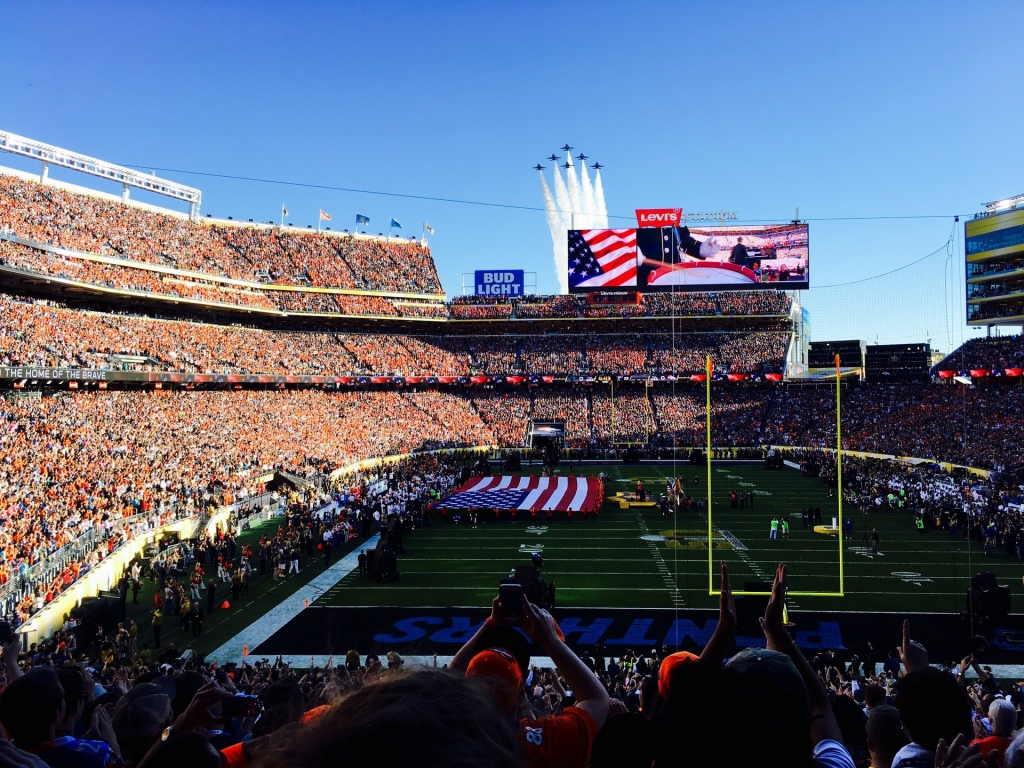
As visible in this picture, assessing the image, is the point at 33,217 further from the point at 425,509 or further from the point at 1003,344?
the point at 1003,344

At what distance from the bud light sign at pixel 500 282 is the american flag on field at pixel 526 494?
3127 cm

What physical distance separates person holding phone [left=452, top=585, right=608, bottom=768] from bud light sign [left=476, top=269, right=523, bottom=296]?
59.4 metres

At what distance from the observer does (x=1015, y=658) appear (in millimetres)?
12781

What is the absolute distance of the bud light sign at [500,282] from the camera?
61312 millimetres

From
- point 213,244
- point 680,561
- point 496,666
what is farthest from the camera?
point 213,244

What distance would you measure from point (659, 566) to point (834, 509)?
11.0 m

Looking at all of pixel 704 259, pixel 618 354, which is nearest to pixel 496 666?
pixel 704 259

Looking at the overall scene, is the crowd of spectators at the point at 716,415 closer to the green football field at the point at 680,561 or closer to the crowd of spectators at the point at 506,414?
the crowd of spectators at the point at 506,414

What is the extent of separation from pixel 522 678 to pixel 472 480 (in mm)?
29708

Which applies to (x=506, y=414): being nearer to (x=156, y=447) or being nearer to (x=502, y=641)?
(x=156, y=447)

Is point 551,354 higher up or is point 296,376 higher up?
point 551,354

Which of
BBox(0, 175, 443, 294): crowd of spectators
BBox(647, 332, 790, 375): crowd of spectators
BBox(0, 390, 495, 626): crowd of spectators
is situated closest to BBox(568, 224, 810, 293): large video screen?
BBox(647, 332, 790, 375): crowd of spectators

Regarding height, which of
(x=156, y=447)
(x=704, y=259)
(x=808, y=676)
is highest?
(x=704, y=259)

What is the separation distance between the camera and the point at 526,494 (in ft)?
93.1
